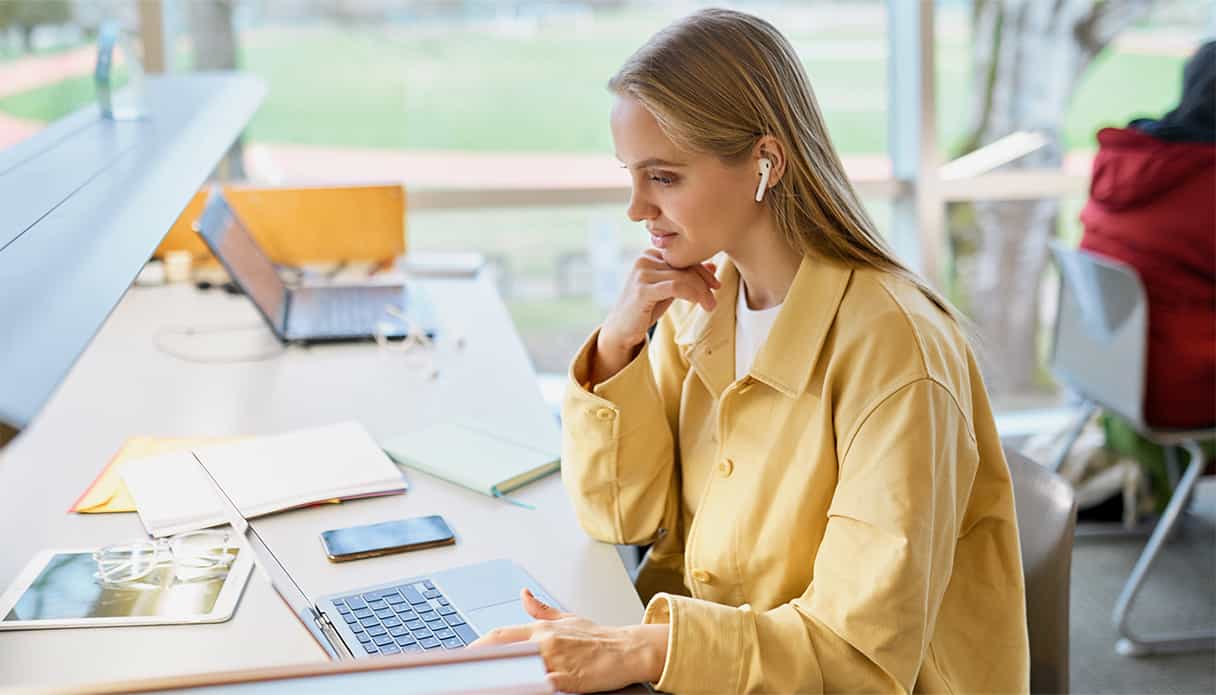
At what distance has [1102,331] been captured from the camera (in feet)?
9.00

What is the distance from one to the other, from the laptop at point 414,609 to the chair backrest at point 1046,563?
22.7 inches

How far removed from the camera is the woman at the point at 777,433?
1188 millimetres

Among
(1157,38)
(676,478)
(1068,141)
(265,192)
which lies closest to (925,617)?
(676,478)

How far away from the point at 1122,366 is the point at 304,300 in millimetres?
1740

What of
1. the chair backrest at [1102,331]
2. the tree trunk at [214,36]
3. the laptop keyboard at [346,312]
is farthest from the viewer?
the tree trunk at [214,36]

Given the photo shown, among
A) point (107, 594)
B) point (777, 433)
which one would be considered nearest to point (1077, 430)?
point (777, 433)

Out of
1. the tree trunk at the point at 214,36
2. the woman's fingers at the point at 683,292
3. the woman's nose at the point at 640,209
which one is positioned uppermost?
the tree trunk at the point at 214,36

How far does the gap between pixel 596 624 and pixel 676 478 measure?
407mm

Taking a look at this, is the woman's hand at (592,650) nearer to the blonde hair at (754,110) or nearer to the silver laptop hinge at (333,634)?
the silver laptop hinge at (333,634)

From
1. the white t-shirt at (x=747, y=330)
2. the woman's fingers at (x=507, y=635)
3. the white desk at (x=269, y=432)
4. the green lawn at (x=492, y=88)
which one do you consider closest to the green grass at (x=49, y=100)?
the green lawn at (x=492, y=88)

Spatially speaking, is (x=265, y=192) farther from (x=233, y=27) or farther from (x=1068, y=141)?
(x=1068, y=141)

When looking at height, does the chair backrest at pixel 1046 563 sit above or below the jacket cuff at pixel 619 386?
below

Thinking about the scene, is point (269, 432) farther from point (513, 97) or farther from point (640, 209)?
point (513, 97)

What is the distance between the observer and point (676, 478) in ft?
5.24
